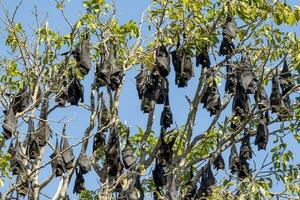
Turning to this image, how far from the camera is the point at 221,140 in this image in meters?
16.9

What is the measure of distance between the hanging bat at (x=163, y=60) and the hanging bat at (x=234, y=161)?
2.76 m

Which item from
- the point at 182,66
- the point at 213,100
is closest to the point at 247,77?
the point at 213,100

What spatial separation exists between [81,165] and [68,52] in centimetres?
235

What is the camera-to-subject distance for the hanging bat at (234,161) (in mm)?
19156

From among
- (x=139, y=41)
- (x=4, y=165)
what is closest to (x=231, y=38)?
(x=139, y=41)

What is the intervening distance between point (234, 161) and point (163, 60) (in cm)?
326

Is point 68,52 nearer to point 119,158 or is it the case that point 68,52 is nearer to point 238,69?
point 119,158

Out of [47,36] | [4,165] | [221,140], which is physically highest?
[47,36]

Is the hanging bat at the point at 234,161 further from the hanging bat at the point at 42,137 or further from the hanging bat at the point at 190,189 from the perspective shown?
the hanging bat at the point at 42,137

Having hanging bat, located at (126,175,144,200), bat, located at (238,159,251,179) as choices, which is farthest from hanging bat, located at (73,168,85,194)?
bat, located at (238,159,251,179)

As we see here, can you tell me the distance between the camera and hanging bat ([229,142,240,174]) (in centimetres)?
1916

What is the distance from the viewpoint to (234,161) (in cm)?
1917

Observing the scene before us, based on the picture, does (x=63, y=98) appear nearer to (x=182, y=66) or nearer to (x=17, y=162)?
(x=17, y=162)

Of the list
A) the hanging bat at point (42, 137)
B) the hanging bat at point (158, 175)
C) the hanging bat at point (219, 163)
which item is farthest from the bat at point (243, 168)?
the hanging bat at point (42, 137)
